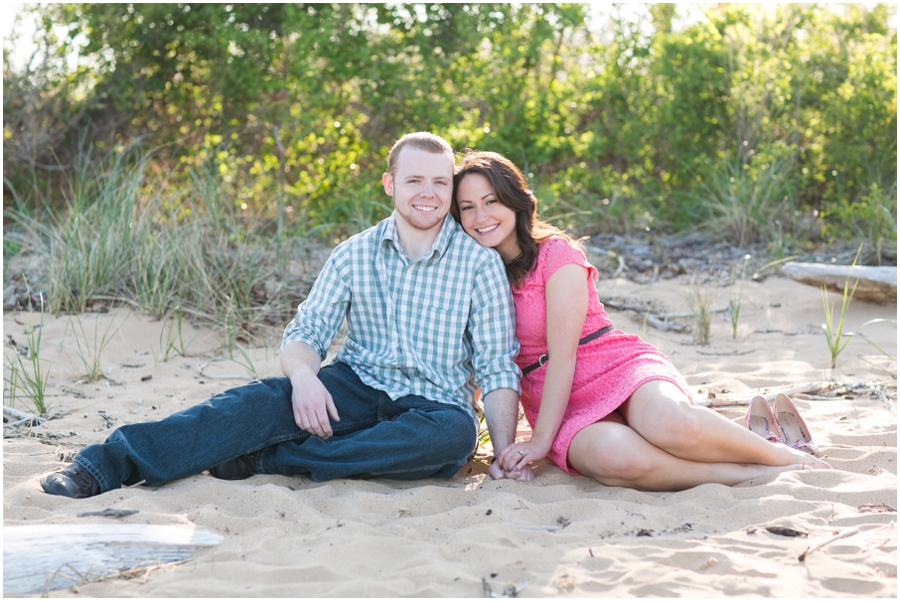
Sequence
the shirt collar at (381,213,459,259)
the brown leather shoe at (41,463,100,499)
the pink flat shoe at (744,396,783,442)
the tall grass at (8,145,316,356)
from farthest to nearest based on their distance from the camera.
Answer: the tall grass at (8,145,316,356)
the pink flat shoe at (744,396,783,442)
the shirt collar at (381,213,459,259)
the brown leather shoe at (41,463,100,499)

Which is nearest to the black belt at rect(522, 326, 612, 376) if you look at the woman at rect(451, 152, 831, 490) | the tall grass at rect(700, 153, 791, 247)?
the woman at rect(451, 152, 831, 490)

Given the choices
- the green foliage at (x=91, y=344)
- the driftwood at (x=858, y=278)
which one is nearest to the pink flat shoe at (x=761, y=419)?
the driftwood at (x=858, y=278)

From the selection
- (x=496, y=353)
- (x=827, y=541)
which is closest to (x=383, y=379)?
(x=496, y=353)

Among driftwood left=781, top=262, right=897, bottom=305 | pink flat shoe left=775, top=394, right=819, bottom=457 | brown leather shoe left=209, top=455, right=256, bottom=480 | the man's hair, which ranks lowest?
brown leather shoe left=209, top=455, right=256, bottom=480

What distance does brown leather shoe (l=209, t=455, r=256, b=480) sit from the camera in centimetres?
285

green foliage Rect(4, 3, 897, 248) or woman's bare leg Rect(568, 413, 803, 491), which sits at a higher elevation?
green foliage Rect(4, 3, 897, 248)

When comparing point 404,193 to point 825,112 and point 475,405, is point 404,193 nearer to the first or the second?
point 475,405

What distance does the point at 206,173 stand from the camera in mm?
5695

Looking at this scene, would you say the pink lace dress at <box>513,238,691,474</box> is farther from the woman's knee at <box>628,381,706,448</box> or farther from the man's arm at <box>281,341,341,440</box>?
the man's arm at <box>281,341,341,440</box>

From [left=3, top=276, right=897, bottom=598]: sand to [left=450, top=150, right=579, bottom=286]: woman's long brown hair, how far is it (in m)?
0.79

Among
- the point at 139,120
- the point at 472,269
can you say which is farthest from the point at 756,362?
the point at 139,120

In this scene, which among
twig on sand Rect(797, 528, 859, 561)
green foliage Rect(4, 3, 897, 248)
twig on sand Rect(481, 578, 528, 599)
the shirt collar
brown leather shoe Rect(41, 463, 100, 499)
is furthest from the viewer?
green foliage Rect(4, 3, 897, 248)

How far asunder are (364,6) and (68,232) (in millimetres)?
3395

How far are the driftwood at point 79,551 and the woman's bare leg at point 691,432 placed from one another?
1456 mm
